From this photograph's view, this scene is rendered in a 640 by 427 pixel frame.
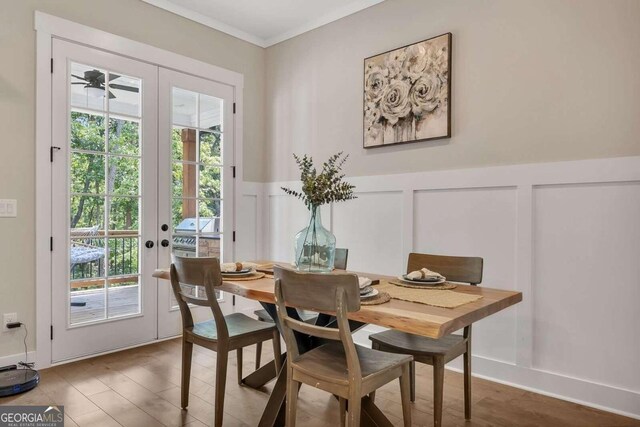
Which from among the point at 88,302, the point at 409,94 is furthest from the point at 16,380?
the point at 409,94

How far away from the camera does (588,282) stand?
245cm

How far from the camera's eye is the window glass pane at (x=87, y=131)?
306 centimetres

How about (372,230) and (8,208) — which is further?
(372,230)

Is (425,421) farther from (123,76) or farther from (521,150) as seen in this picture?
(123,76)

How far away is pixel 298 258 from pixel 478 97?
1.67m

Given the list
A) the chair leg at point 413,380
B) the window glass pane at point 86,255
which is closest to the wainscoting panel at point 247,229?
the window glass pane at point 86,255

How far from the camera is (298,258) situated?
7.15 ft

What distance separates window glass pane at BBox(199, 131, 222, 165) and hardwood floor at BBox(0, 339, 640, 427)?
1.78 m

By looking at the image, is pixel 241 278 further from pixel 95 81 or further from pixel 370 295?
pixel 95 81

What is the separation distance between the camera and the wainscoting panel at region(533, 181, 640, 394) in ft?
7.61

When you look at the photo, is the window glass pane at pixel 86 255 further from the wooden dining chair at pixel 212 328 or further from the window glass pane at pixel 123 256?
the wooden dining chair at pixel 212 328

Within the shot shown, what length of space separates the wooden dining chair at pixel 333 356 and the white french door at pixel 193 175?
211cm

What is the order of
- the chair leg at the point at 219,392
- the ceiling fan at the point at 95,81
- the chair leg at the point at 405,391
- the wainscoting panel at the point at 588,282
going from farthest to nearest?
the ceiling fan at the point at 95,81, the wainscoting panel at the point at 588,282, the chair leg at the point at 219,392, the chair leg at the point at 405,391

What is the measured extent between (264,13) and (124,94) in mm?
1377
